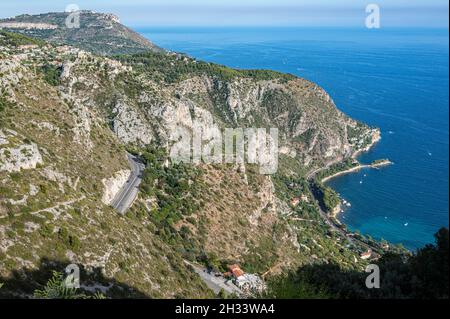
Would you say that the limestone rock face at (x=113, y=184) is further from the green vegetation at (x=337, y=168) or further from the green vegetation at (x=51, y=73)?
the green vegetation at (x=337, y=168)

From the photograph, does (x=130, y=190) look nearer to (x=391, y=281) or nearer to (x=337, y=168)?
(x=391, y=281)

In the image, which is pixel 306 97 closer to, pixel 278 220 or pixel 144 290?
pixel 278 220

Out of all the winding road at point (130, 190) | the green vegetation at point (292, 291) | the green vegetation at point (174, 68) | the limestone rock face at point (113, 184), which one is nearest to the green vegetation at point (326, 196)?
the green vegetation at point (174, 68)

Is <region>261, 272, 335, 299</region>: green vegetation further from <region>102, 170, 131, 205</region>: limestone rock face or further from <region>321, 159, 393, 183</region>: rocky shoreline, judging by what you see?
<region>321, 159, 393, 183</region>: rocky shoreline

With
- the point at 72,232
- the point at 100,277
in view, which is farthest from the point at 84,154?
the point at 100,277
